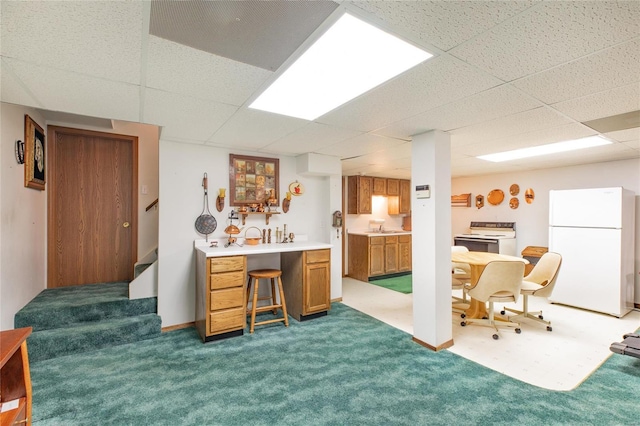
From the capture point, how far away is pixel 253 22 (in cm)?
127

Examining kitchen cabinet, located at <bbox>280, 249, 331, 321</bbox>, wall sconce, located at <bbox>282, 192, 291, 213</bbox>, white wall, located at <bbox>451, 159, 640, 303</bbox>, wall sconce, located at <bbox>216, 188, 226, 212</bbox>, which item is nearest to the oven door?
white wall, located at <bbox>451, 159, 640, 303</bbox>

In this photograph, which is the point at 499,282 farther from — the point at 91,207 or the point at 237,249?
the point at 91,207

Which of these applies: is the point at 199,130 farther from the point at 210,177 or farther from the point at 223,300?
the point at 223,300

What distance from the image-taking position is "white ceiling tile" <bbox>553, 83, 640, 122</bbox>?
195 cm

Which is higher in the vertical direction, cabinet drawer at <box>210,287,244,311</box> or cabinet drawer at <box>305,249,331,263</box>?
cabinet drawer at <box>305,249,331,263</box>

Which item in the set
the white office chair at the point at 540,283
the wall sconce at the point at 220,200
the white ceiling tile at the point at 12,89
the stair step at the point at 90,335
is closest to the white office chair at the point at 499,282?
the white office chair at the point at 540,283

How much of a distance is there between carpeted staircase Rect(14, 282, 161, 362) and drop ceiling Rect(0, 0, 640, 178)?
1994 millimetres

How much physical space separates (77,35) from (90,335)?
277 cm

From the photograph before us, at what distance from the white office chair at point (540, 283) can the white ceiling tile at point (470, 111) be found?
2291 millimetres

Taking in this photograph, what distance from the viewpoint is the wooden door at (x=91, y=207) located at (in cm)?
360

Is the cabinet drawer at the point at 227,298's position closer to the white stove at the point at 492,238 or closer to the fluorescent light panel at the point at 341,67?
the fluorescent light panel at the point at 341,67

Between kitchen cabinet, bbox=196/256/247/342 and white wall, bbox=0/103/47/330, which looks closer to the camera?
white wall, bbox=0/103/47/330

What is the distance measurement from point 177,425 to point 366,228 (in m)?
5.30

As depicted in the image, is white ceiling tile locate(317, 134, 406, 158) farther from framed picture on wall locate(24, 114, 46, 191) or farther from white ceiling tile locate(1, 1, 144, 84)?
framed picture on wall locate(24, 114, 46, 191)
